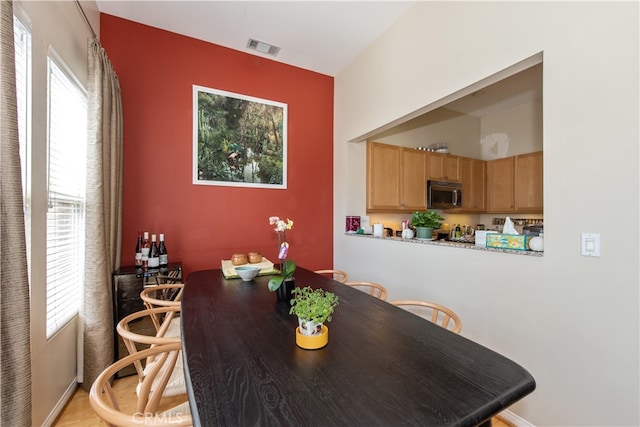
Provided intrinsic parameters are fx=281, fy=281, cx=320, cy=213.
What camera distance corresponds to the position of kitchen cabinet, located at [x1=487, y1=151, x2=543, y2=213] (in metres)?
3.98

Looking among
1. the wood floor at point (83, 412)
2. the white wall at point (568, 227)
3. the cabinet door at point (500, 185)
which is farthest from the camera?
the cabinet door at point (500, 185)

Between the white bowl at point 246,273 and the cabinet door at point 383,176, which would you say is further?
the cabinet door at point 383,176

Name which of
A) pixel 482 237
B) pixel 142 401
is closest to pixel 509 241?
pixel 482 237

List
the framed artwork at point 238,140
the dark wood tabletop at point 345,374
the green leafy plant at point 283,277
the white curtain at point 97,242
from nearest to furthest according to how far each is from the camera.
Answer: the dark wood tabletop at point 345,374, the green leafy plant at point 283,277, the white curtain at point 97,242, the framed artwork at point 238,140

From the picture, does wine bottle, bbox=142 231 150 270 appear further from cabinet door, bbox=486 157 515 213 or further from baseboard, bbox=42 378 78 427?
cabinet door, bbox=486 157 515 213

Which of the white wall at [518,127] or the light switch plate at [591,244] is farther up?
the white wall at [518,127]

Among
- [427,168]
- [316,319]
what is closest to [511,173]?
[427,168]

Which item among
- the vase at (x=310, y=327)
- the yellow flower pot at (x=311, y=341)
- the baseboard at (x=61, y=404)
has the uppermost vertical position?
the vase at (x=310, y=327)

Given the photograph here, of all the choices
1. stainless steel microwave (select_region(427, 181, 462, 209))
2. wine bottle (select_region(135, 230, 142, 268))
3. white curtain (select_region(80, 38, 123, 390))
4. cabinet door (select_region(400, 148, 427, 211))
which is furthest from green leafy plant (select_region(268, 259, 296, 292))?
stainless steel microwave (select_region(427, 181, 462, 209))

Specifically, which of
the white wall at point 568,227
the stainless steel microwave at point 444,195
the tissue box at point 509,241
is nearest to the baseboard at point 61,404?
the white wall at point 568,227

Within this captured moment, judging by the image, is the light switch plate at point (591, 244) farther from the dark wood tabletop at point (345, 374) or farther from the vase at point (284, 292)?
the vase at point (284, 292)

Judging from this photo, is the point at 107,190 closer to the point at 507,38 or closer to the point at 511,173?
the point at 507,38

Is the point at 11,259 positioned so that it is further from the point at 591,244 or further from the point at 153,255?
the point at 591,244

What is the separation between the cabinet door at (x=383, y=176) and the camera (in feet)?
11.8
